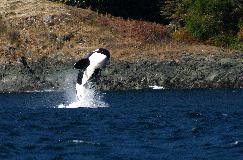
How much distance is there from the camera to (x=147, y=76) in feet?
225

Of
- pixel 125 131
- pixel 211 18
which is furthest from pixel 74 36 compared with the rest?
pixel 125 131

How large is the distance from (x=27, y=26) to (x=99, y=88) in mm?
12749

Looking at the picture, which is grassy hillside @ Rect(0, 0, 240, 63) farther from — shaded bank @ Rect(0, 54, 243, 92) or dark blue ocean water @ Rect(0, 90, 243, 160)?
dark blue ocean water @ Rect(0, 90, 243, 160)

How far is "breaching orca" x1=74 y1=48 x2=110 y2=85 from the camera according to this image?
38.9 m

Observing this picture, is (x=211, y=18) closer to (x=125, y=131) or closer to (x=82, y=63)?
(x=82, y=63)

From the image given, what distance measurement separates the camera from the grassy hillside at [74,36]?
72.4 m

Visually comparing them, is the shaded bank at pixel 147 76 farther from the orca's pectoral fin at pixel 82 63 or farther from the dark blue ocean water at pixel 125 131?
the orca's pectoral fin at pixel 82 63

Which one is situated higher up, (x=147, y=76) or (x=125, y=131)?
(x=125, y=131)

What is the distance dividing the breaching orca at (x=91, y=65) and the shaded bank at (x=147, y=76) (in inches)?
1081

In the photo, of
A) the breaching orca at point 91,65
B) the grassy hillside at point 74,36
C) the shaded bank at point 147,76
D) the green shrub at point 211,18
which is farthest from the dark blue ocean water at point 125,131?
the green shrub at point 211,18

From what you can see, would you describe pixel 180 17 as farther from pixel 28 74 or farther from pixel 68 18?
pixel 28 74

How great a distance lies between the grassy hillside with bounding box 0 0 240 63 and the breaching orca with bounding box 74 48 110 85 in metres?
31.6

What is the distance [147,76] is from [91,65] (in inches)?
1161

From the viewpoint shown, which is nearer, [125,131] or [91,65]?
[125,131]
